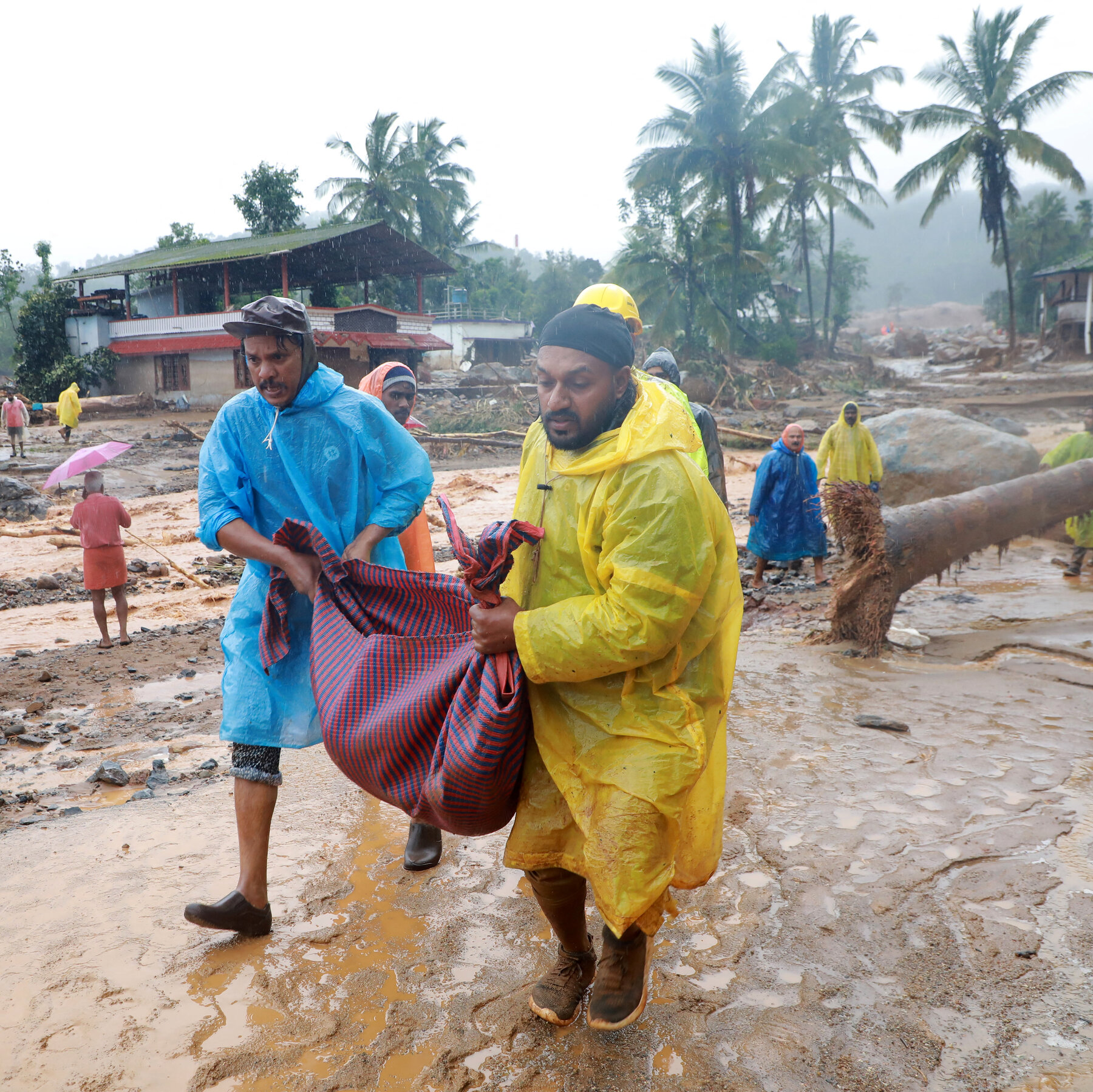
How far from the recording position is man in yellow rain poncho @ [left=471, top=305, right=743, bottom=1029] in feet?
5.76

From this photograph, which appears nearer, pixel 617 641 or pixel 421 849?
pixel 617 641

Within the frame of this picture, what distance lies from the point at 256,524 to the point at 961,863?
249cm

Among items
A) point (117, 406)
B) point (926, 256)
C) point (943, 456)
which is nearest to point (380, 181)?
point (117, 406)

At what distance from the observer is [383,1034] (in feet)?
7.00

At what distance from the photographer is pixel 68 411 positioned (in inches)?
719

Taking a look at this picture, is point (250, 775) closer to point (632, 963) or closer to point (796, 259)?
point (632, 963)

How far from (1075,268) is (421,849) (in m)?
33.9

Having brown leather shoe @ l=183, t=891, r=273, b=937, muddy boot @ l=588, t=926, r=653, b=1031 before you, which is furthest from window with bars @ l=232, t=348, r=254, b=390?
muddy boot @ l=588, t=926, r=653, b=1031

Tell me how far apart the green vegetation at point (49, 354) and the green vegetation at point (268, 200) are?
6.26m

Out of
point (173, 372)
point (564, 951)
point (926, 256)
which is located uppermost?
point (926, 256)

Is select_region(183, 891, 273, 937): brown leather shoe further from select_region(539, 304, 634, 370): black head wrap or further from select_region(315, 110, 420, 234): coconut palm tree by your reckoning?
select_region(315, 110, 420, 234): coconut palm tree

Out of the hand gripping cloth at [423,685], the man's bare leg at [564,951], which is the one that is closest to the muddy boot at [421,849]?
the man's bare leg at [564,951]

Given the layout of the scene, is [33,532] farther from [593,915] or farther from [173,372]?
[173,372]

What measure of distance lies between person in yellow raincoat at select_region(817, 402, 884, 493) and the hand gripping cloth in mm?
7424
